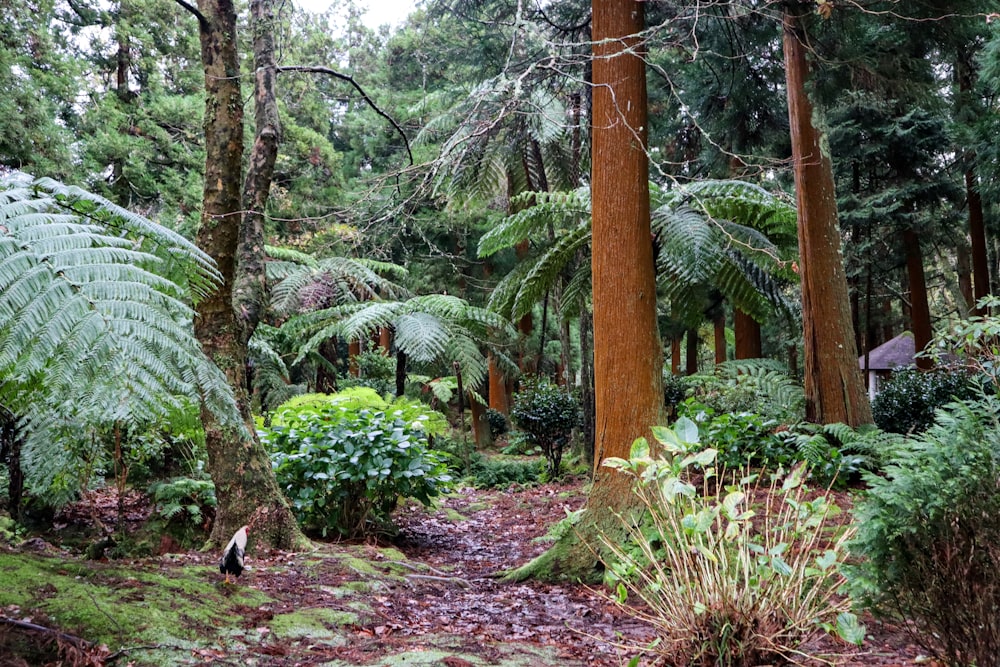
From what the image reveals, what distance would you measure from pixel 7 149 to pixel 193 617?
671 cm

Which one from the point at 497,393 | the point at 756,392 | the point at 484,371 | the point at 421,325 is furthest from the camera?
the point at 497,393

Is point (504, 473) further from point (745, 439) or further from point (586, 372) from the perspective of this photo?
point (745, 439)

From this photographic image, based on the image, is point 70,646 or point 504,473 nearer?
point 70,646

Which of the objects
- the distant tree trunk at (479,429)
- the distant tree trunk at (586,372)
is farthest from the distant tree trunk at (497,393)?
the distant tree trunk at (586,372)

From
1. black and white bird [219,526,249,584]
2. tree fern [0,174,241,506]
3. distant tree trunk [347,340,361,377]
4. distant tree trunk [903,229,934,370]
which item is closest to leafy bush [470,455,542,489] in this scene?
distant tree trunk [347,340,361,377]

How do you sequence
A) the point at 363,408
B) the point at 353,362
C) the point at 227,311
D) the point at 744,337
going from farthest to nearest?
the point at 353,362 → the point at 744,337 → the point at 363,408 → the point at 227,311

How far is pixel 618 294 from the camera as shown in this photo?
4109 millimetres

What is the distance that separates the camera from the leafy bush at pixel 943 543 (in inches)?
68.3

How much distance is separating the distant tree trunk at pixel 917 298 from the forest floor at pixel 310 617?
11.3 m

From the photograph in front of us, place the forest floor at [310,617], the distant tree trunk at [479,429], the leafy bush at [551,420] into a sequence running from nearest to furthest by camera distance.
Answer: the forest floor at [310,617] < the leafy bush at [551,420] < the distant tree trunk at [479,429]

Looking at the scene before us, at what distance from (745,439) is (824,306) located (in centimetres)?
145

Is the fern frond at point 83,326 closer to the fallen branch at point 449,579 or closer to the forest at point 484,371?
the forest at point 484,371

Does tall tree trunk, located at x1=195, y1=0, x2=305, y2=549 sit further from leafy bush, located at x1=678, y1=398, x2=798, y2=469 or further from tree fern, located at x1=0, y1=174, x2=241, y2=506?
leafy bush, located at x1=678, y1=398, x2=798, y2=469

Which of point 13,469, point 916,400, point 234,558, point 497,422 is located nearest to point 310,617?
point 234,558
